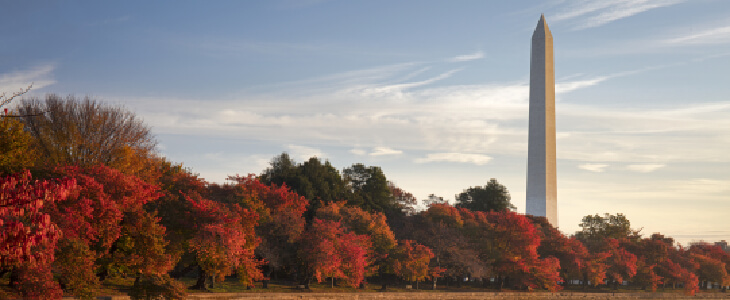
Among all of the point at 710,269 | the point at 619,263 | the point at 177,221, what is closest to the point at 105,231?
the point at 177,221

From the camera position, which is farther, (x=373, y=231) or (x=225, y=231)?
(x=373, y=231)

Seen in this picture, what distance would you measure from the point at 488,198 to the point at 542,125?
50.5ft

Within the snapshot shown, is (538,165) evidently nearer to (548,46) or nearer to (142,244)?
(548,46)

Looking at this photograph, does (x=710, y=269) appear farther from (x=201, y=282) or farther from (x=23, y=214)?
(x=23, y=214)

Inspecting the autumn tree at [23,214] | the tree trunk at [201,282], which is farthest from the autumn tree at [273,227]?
the autumn tree at [23,214]

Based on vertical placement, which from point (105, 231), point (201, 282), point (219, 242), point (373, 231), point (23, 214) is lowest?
point (201, 282)

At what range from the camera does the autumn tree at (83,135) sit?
5247 centimetres

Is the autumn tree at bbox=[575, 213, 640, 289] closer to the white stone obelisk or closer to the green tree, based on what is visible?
the white stone obelisk

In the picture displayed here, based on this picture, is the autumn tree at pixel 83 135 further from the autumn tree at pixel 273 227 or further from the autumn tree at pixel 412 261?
the autumn tree at pixel 412 261

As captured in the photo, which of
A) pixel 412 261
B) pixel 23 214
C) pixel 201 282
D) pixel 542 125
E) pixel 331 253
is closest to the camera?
pixel 23 214

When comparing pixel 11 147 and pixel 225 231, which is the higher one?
pixel 11 147

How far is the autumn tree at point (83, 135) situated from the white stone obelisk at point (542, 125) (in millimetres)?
51569

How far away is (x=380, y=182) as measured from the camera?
84.9 meters

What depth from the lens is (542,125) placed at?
90.8 meters
